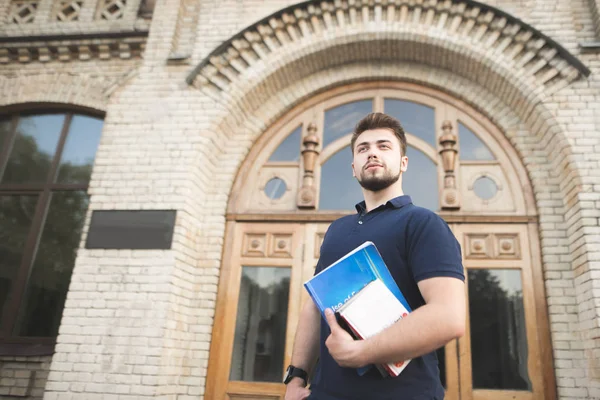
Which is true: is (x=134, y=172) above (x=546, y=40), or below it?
below

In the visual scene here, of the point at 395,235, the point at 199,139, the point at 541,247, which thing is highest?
the point at 199,139

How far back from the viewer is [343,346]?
1.38 metres

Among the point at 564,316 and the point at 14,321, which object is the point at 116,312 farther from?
the point at 564,316

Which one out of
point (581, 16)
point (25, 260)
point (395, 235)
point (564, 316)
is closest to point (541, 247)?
point (564, 316)

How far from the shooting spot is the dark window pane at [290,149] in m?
5.62

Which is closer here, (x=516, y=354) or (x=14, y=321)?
(x=516, y=354)

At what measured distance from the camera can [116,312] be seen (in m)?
4.46

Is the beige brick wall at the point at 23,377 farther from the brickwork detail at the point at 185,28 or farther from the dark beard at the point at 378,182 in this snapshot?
the dark beard at the point at 378,182

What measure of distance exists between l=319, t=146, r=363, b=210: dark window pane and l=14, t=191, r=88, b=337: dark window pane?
3248 mm

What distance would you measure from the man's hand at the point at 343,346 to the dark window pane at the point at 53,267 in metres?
5.03

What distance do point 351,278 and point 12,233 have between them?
→ 594cm

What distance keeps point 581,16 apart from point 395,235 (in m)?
5.30

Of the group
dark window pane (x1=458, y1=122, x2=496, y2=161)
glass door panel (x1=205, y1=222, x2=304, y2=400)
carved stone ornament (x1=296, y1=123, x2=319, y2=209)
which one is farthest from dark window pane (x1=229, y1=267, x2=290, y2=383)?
dark window pane (x1=458, y1=122, x2=496, y2=161)

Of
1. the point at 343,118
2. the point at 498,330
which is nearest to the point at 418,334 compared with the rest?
the point at 498,330
